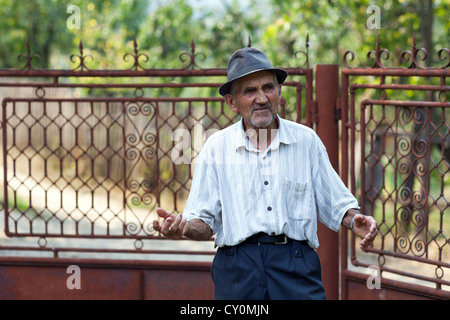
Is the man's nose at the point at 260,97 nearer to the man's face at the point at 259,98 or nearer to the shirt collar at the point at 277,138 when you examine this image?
the man's face at the point at 259,98

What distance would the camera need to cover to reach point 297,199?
2.98 meters

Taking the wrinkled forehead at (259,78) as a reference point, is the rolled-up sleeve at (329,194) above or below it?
below

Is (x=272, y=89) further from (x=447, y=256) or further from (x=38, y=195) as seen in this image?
(x=38, y=195)

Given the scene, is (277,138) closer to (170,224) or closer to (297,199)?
(297,199)

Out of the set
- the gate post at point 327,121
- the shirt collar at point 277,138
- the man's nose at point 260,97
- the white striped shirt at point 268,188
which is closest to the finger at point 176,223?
the white striped shirt at point 268,188

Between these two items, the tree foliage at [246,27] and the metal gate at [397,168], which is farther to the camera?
the tree foliage at [246,27]

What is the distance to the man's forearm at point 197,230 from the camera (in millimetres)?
2906

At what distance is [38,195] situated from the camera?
40.2 feet

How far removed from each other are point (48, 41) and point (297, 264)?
17.5m

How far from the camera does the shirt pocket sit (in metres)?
2.97

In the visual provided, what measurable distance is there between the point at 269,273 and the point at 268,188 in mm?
363

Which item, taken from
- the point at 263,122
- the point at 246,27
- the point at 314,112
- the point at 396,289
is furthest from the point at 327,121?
the point at 246,27

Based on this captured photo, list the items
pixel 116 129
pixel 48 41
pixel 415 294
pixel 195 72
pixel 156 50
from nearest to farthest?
pixel 415 294 < pixel 195 72 < pixel 116 129 < pixel 156 50 < pixel 48 41

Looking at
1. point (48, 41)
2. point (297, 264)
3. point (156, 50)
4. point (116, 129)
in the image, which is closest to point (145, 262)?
point (297, 264)
